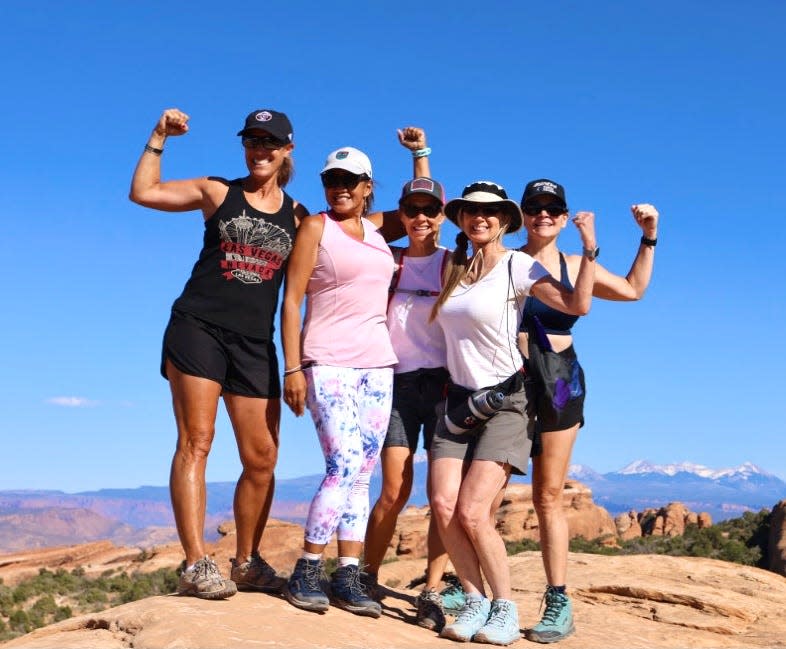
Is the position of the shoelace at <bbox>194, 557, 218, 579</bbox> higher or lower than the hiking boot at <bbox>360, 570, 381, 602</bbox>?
higher

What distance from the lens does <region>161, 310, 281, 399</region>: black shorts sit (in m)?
6.18

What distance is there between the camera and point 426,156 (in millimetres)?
7656

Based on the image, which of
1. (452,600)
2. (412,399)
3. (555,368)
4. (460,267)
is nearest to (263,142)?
(460,267)

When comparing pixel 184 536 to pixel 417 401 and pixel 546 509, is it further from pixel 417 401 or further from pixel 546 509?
pixel 546 509

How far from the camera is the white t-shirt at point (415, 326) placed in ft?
22.3

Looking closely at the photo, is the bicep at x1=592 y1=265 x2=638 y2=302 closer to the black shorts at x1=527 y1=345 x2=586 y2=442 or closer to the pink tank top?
the black shorts at x1=527 y1=345 x2=586 y2=442

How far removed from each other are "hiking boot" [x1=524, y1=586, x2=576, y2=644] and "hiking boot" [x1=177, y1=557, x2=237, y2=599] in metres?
2.28

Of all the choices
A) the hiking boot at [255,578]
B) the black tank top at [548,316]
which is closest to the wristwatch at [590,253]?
the black tank top at [548,316]

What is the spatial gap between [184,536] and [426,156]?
11.6 feet

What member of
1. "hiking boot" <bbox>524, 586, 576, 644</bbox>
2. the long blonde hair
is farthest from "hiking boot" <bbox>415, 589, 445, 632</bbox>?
the long blonde hair

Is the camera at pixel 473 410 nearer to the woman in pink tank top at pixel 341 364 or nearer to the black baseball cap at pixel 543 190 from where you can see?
the woman in pink tank top at pixel 341 364

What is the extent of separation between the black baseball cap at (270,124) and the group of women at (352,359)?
0.05 feet

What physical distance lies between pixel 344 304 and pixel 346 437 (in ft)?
2.95

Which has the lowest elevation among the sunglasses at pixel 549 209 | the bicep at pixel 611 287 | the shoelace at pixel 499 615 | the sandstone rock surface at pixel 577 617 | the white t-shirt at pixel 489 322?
the sandstone rock surface at pixel 577 617
